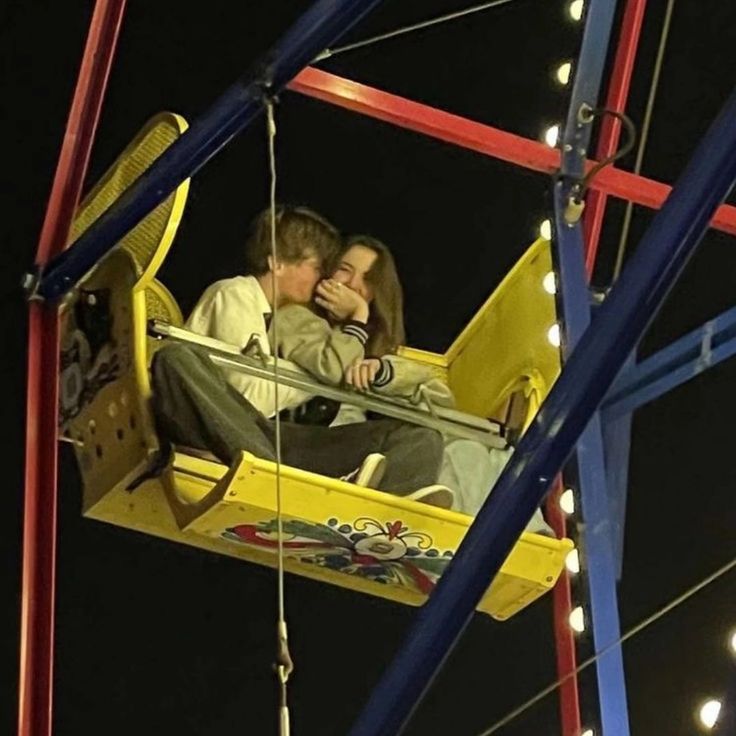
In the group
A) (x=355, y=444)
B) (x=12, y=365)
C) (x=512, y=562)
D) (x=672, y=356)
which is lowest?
(x=512, y=562)

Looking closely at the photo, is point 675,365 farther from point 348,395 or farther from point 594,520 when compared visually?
point 348,395

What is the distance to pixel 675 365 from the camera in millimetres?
2793

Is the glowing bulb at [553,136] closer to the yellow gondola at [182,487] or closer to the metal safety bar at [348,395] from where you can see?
the yellow gondola at [182,487]

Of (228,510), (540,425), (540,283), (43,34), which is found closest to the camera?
(540,425)

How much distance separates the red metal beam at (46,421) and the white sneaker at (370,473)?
0.41 m

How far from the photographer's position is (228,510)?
2330mm

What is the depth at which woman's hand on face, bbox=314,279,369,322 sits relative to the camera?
2.83 meters

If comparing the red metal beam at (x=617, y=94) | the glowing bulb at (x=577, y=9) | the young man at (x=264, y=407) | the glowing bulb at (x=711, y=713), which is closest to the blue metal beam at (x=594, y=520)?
the glowing bulb at (x=711, y=713)

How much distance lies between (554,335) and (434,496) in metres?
0.40

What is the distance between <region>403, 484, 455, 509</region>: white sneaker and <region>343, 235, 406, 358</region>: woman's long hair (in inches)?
16.0

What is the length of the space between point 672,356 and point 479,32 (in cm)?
135

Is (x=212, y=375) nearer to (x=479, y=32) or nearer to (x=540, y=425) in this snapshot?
(x=540, y=425)

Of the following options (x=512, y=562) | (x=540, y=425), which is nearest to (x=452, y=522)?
(x=512, y=562)

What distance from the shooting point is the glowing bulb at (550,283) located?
2.76 metres
